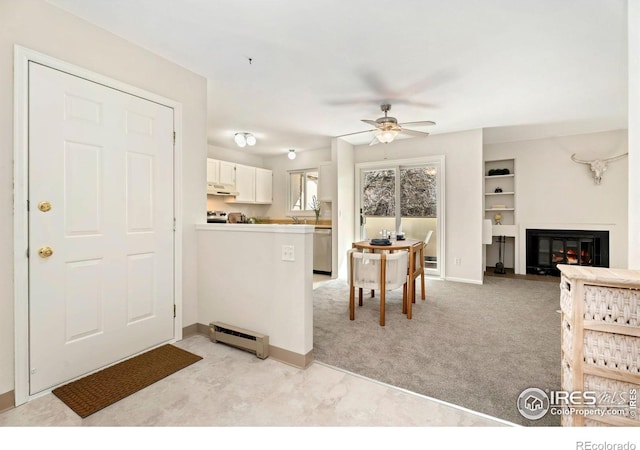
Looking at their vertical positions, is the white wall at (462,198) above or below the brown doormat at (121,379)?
above

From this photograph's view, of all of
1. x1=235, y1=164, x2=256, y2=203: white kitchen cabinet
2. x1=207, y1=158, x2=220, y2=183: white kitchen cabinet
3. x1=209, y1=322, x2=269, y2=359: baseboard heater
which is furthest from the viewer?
x1=235, y1=164, x2=256, y2=203: white kitchen cabinet

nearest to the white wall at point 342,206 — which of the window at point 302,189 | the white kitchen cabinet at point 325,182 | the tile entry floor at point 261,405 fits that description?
the white kitchen cabinet at point 325,182

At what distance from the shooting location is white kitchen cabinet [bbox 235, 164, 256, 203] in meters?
5.78

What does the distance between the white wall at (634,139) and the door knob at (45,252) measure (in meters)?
3.32

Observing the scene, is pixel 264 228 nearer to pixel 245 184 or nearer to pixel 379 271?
pixel 379 271

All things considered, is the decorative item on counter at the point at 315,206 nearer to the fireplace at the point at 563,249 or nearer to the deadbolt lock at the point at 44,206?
the fireplace at the point at 563,249

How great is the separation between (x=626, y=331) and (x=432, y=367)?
1264mm

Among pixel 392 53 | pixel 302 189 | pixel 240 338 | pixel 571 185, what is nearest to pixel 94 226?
pixel 240 338

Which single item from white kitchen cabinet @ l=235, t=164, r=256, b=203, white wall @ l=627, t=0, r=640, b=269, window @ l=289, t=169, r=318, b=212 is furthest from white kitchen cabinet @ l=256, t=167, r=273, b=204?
white wall @ l=627, t=0, r=640, b=269

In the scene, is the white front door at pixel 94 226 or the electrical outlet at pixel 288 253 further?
the electrical outlet at pixel 288 253

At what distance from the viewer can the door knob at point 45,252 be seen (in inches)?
70.2

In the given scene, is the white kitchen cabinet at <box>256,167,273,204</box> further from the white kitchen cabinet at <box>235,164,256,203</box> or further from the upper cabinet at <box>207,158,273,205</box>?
the white kitchen cabinet at <box>235,164,256,203</box>

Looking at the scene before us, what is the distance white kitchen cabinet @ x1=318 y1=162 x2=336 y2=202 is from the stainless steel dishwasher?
0.65 metres

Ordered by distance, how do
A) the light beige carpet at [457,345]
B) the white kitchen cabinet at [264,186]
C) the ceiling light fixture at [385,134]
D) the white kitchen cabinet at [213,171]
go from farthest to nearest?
the white kitchen cabinet at [264,186], the white kitchen cabinet at [213,171], the ceiling light fixture at [385,134], the light beige carpet at [457,345]
